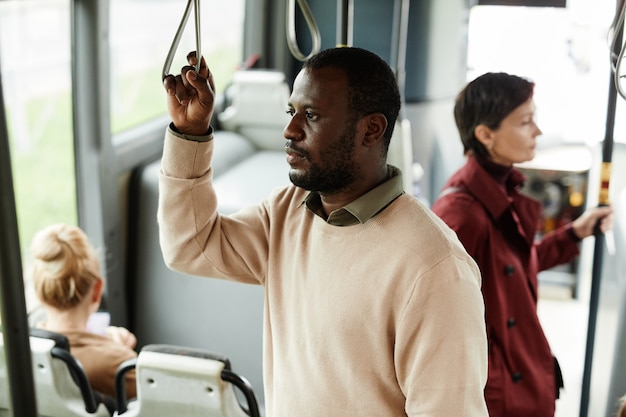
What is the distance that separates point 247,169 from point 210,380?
2040mm

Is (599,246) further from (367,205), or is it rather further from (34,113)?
(34,113)

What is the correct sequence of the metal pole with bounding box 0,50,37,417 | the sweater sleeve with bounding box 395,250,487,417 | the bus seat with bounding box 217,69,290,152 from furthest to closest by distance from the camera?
the bus seat with bounding box 217,69,290,152 → the sweater sleeve with bounding box 395,250,487,417 → the metal pole with bounding box 0,50,37,417

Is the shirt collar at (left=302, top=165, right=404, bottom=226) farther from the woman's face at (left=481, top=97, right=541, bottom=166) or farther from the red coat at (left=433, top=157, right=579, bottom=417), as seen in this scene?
the woman's face at (left=481, top=97, right=541, bottom=166)

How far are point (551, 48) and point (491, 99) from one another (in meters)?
3.03

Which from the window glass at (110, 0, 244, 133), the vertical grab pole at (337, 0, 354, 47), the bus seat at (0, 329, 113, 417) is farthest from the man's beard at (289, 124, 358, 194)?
the window glass at (110, 0, 244, 133)

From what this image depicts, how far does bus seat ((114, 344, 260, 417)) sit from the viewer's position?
1.97 meters

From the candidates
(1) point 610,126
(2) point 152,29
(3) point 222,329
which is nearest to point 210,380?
(1) point 610,126

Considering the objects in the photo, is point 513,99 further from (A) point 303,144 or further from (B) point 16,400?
(B) point 16,400

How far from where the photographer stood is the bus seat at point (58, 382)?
2.18 meters

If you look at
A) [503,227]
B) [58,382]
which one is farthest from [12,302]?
[503,227]

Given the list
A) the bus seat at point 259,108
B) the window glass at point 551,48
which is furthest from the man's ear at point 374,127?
the window glass at point 551,48

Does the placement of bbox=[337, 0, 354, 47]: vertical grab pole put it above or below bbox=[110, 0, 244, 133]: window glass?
above

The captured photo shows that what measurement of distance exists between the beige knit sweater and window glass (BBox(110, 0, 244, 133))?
1972 millimetres

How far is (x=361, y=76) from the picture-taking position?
148 cm
